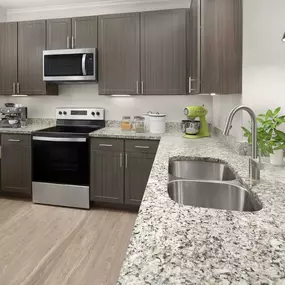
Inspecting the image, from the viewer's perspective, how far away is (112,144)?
283 centimetres

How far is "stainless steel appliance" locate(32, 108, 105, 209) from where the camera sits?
2863 mm

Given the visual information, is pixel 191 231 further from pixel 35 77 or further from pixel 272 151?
pixel 35 77

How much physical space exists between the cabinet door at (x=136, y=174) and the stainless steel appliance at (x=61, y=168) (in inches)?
19.1

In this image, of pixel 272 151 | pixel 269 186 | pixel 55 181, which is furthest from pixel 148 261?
pixel 55 181

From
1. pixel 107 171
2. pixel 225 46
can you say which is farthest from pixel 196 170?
pixel 107 171

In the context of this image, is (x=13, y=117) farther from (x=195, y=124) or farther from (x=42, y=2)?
(x=195, y=124)

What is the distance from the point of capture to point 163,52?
9.59 ft

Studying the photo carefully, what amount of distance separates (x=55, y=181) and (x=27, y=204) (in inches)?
19.3

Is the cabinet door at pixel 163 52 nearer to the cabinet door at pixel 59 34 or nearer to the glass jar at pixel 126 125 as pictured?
the glass jar at pixel 126 125

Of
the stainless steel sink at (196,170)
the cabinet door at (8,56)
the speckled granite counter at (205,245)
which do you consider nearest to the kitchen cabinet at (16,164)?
the cabinet door at (8,56)

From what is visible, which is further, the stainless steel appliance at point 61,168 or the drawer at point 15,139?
the drawer at point 15,139

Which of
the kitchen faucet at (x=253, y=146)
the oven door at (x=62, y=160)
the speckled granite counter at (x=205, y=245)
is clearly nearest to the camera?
the speckled granite counter at (x=205, y=245)

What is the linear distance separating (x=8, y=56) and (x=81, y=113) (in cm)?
125

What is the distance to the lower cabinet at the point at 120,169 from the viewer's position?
2.77 metres
